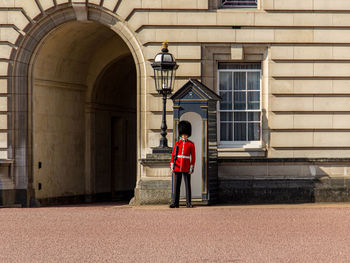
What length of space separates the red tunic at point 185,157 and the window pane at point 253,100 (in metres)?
2.39

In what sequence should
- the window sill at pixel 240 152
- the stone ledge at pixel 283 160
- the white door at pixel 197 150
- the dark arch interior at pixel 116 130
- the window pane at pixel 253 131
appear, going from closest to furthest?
the white door at pixel 197 150, the stone ledge at pixel 283 160, the window sill at pixel 240 152, the window pane at pixel 253 131, the dark arch interior at pixel 116 130

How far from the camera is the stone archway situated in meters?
17.5

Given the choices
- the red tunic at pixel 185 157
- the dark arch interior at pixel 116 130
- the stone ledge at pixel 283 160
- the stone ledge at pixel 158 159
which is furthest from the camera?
the dark arch interior at pixel 116 130

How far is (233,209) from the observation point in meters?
15.1

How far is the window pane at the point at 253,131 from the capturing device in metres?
17.5

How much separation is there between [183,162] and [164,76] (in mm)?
1842

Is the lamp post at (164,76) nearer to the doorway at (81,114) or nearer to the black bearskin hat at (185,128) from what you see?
the black bearskin hat at (185,128)

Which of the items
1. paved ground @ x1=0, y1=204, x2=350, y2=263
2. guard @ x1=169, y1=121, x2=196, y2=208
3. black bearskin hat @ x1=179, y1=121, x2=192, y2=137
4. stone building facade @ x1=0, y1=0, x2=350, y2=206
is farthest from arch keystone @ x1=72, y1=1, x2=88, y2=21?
paved ground @ x1=0, y1=204, x2=350, y2=263

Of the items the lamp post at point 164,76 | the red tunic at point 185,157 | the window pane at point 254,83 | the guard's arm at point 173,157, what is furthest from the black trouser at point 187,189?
the window pane at point 254,83

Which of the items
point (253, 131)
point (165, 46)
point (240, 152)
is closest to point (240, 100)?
point (253, 131)

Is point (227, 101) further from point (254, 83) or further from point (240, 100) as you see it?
point (254, 83)

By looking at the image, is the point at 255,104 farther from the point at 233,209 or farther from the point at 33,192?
the point at 33,192

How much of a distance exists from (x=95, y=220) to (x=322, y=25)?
6.55 metres

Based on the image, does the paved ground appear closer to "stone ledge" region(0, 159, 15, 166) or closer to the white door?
the white door
